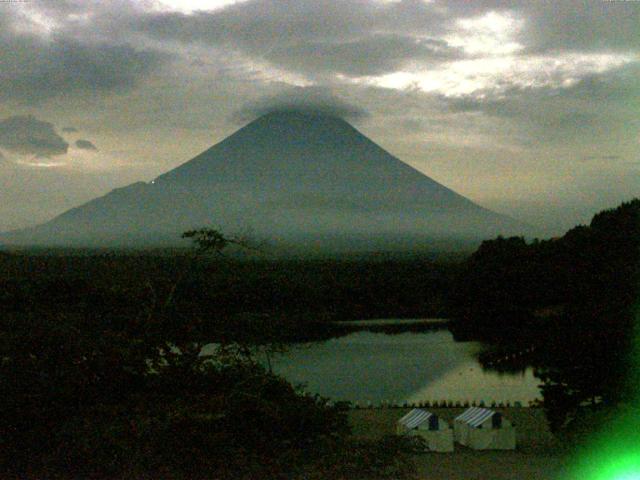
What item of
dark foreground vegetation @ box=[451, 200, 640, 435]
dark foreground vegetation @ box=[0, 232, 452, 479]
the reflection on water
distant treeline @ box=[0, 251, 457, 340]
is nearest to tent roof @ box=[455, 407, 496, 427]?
dark foreground vegetation @ box=[451, 200, 640, 435]

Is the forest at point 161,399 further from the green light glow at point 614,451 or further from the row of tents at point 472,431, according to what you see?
the row of tents at point 472,431

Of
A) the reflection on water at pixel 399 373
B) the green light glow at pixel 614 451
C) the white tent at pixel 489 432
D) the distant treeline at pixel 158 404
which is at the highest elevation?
the distant treeline at pixel 158 404

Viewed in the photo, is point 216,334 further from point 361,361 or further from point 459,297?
point 459,297

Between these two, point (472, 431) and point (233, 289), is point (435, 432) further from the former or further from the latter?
point (233, 289)

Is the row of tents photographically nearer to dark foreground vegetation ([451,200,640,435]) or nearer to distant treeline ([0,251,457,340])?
dark foreground vegetation ([451,200,640,435])

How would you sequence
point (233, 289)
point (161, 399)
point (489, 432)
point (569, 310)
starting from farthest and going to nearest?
point (233, 289), point (489, 432), point (569, 310), point (161, 399)

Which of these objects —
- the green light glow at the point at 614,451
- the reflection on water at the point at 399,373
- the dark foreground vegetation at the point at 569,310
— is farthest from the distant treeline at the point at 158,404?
the reflection on water at the point at 399,373

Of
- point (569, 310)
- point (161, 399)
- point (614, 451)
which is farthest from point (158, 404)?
point (569, 310)

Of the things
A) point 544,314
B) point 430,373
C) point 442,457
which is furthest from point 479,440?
point 544,314

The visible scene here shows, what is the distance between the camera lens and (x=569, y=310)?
323 inches

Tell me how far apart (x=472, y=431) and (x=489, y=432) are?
0.27 m

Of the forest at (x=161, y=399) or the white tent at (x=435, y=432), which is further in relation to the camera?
the white tent at (x=435, y=432)

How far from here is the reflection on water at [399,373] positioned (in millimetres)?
14859

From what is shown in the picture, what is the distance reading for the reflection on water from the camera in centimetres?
1486
